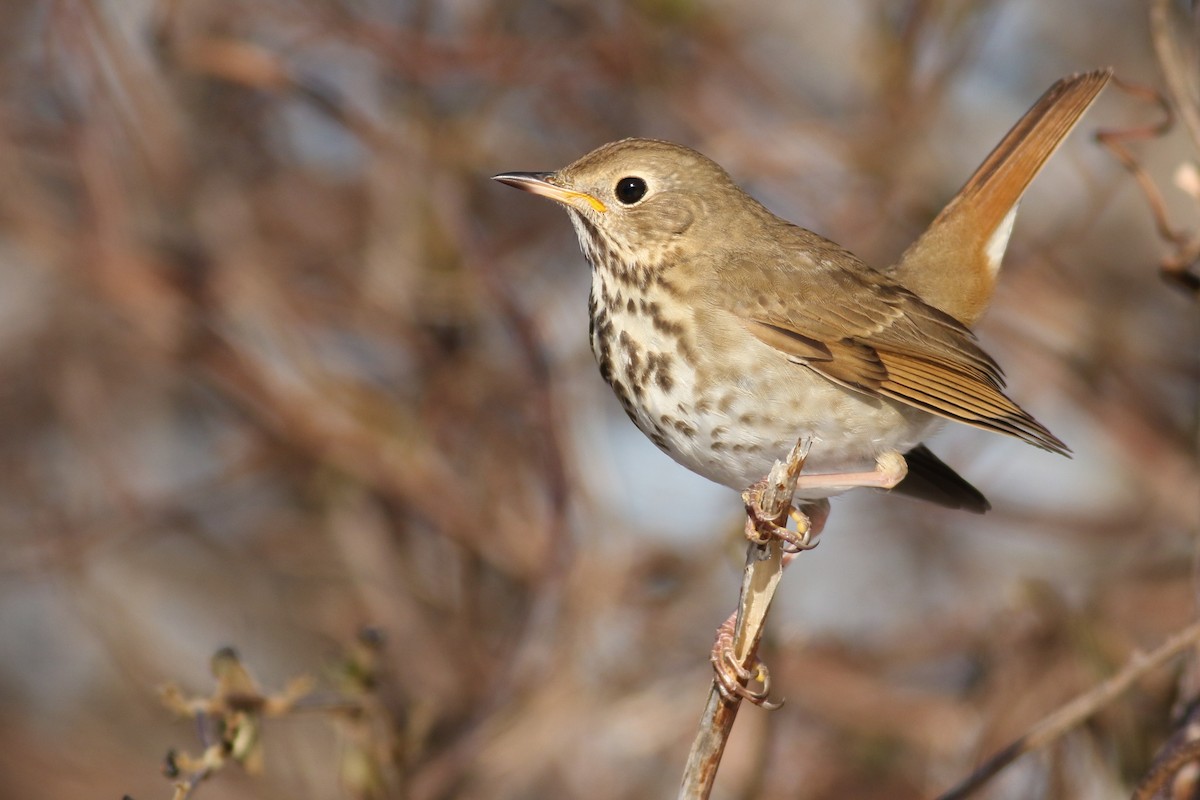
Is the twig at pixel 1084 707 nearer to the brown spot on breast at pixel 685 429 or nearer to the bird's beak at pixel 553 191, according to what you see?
the brown spot on breast at pixel 685 429

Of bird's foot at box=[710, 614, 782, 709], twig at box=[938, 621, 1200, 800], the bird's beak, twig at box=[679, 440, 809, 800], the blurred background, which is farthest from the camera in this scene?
the blurred background

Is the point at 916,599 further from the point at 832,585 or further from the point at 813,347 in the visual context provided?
the point at 813,347

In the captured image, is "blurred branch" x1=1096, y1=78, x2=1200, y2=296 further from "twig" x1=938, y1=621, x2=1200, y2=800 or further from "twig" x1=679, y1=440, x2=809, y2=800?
"twig" x1=679, y1=440, x2=809, y2=800

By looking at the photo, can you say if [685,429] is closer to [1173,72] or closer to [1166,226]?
[1166,226]

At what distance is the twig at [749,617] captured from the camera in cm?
268

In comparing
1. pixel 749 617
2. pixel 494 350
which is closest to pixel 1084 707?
pixel 749 617

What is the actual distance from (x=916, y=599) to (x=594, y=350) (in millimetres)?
3257

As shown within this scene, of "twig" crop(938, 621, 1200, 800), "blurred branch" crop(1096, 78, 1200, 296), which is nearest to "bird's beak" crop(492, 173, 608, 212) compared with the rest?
"blurred branch" crop(1096, 78, 1200, 296)

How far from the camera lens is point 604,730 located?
16.8 ft

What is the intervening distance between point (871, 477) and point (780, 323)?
465 mm

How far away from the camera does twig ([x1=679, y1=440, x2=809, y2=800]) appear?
8.80ft

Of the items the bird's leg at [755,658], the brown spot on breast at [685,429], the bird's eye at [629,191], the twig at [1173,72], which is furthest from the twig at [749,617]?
the twig at [1173,72]

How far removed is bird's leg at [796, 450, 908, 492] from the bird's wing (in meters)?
0.19

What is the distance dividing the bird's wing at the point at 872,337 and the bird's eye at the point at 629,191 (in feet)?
1.13
